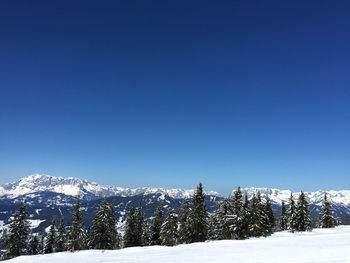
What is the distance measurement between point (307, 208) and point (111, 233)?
47.7m

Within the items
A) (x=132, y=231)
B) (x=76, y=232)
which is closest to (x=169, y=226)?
(x=132, y=231)

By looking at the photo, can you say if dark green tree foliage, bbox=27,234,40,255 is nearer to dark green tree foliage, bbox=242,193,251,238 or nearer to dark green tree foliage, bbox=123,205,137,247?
dark green tree foliage, bbox=123,205,137,247

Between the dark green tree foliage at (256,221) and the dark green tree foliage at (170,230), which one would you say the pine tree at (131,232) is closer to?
the dark green tree foliage at (170,230)

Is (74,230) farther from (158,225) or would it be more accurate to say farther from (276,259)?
(276,259)

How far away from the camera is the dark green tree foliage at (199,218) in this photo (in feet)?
150

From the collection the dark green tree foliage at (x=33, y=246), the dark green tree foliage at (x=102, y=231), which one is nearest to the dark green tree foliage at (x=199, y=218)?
the dark green tree foliage at (x=102, y=231)

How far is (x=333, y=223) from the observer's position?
6047cm

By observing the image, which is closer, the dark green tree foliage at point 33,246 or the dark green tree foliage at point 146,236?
the dark green tree foliage at point 146,236

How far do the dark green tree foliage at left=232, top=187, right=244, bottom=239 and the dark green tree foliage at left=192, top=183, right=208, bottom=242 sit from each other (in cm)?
587

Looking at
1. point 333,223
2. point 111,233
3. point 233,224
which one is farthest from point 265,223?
point 111,233

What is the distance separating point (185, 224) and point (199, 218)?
321cm

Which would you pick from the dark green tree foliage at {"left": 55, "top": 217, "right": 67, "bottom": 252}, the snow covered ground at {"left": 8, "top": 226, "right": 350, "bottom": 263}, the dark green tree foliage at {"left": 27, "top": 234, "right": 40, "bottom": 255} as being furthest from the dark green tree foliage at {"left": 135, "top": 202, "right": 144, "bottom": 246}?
the dark green tree foliage at {"left": 27, "top": 234, "right": 40, "bottom": 255}

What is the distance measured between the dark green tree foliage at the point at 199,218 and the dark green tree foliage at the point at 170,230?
15.1 ft

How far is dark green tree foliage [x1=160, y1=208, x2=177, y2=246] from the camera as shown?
1616 inches
